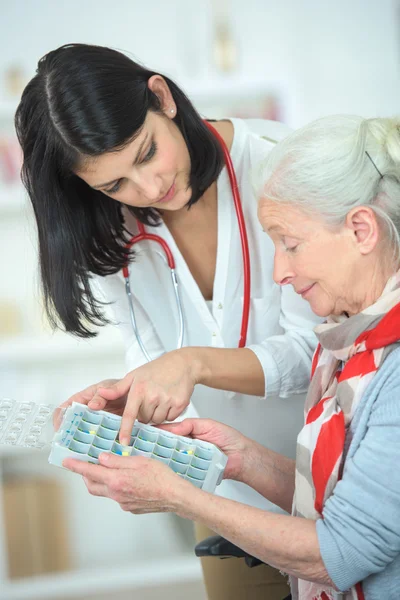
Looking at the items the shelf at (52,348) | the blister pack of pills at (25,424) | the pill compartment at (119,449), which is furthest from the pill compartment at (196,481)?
the shelf at (52,348)

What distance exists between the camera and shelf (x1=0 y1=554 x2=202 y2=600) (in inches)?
115

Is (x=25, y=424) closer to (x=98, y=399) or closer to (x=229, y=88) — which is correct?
(x=98, y=399)

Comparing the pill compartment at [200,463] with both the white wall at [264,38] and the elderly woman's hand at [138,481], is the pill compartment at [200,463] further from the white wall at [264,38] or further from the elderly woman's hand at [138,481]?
the white wall at [264,38]

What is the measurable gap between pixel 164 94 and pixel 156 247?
0.36 meters

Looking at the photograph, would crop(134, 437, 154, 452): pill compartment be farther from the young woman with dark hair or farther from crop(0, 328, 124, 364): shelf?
crop(0, 328, 124, 364): shelf

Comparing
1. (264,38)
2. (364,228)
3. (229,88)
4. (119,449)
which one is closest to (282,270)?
(364,228)

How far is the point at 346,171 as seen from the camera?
1.10 m

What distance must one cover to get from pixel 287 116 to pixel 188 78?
1.58 feet

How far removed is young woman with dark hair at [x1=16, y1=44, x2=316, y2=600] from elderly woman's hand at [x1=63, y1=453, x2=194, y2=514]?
100mm

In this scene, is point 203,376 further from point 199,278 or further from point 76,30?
point 76,30

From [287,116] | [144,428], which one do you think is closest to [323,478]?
[144,428]

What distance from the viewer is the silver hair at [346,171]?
3.62 ft

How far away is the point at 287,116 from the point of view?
3.15 metres

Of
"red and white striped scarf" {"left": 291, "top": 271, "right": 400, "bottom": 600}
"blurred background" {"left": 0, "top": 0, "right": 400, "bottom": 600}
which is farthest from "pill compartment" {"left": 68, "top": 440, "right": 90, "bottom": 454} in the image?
"blurred background" {"left": 0, "top": 0, "right": 400, "bottom": 600}
